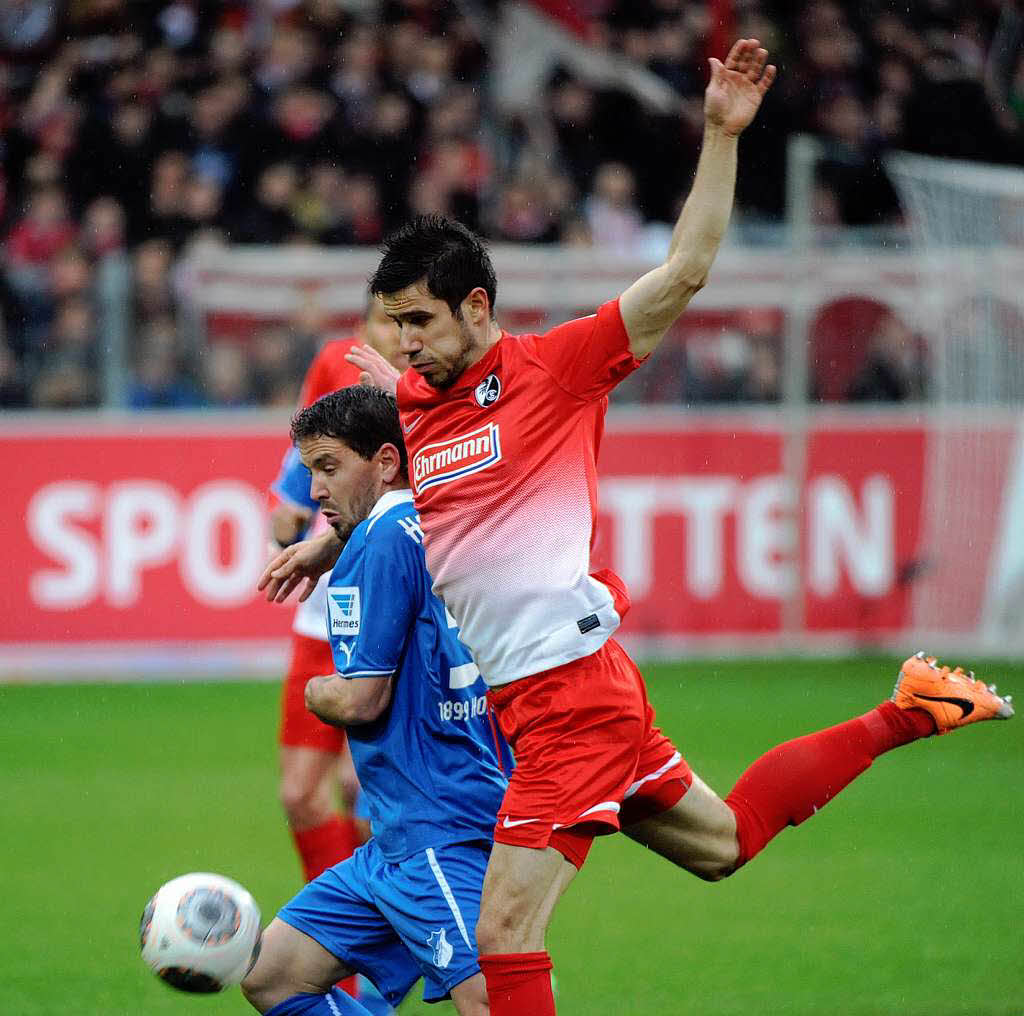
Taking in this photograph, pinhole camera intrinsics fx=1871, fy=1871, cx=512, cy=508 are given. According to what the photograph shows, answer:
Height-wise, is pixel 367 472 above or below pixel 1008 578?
above

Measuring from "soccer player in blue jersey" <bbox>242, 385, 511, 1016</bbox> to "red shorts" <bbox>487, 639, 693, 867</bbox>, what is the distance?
128 mm

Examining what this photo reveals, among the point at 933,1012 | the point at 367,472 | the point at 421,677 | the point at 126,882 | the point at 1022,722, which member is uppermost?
the point at 367,472

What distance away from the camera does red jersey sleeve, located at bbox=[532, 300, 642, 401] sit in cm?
412

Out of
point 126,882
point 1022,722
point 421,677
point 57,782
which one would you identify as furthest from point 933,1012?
point 1022,722

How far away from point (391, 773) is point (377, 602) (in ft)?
1.28

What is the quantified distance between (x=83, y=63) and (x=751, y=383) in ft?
21.2

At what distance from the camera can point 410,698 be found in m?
4.21

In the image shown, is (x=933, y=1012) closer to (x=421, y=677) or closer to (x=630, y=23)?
(x=421, y=677)

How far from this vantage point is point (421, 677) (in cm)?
422

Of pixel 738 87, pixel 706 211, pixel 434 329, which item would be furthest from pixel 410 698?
pixel 738 87

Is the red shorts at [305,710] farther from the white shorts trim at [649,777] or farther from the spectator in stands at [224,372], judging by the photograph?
the spectator in stands at [224,372]

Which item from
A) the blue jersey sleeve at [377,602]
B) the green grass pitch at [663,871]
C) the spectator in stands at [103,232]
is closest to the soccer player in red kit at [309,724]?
the green grass pitch at [663,871]

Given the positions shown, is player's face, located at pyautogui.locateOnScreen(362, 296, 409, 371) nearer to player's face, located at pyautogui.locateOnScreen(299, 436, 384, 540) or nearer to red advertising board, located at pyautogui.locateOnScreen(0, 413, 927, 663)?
player's face, located at pyautogui.locateOnScreen(299, 436, 384, 540)

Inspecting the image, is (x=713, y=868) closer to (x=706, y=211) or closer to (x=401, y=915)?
(x=401, y=915)
